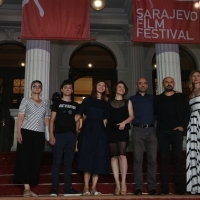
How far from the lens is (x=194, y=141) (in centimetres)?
528

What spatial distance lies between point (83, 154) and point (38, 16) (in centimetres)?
369

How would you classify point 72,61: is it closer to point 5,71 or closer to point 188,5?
point 5,71

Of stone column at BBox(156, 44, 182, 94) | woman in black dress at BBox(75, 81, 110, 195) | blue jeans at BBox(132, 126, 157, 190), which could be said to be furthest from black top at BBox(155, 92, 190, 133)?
stone column at BBox(156, 44, 182, 94)

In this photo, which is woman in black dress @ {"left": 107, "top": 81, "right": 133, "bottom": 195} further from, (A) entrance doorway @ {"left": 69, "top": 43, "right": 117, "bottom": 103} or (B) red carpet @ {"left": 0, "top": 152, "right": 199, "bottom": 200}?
(A) entrance doorway @ {"left": 69, "top": 43, "right": 117, "bottom": 103}

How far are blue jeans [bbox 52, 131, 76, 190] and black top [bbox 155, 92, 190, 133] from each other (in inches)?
56.0

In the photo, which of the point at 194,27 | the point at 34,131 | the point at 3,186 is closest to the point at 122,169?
the point at 34,131

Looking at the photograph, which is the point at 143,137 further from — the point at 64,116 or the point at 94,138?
the point at 64,116

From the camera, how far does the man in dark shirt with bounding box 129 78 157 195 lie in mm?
5113

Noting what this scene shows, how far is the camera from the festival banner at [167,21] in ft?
24.4

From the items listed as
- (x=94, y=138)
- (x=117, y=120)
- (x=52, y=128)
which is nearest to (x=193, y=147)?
(x=117, y=120)

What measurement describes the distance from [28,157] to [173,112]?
2.36 m

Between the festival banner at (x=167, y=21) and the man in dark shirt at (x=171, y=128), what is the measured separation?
2.36 meters

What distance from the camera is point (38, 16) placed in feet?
24.4

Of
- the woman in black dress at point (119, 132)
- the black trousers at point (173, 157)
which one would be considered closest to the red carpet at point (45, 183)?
the black trousers at point (173, 157)
